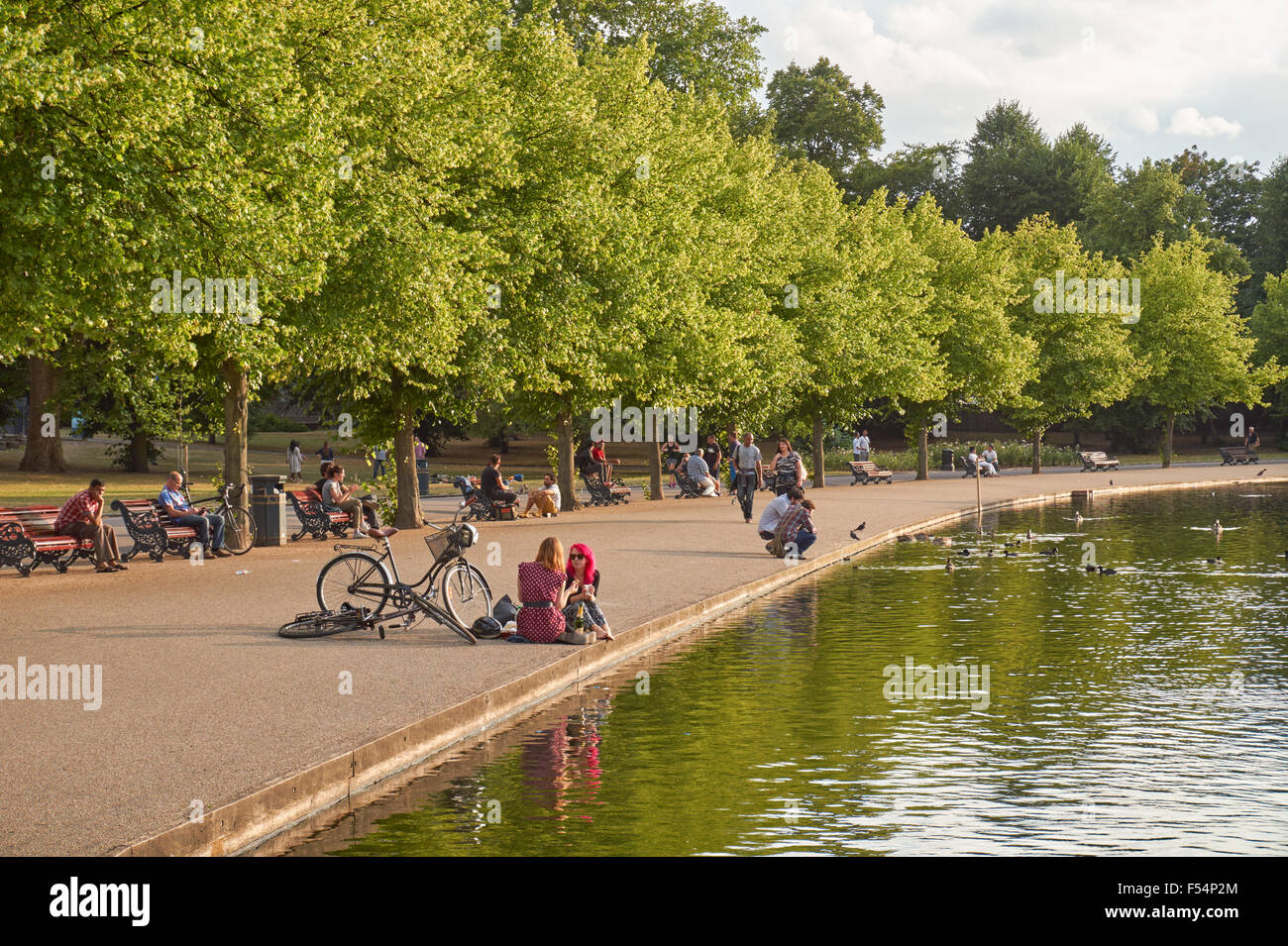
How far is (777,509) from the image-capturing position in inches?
988

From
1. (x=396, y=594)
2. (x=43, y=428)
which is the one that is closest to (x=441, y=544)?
(x=396, y=594)

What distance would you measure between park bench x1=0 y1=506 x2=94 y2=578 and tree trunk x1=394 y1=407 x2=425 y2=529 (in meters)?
9.09

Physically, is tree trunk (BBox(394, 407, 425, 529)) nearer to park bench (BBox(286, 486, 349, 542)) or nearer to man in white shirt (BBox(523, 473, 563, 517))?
park bench (BBox(286, 486, 349, 542))

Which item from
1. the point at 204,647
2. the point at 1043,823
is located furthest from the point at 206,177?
the point at 1043,823

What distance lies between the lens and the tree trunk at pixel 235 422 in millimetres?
26250

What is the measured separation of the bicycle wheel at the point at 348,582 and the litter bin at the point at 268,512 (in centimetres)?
1164

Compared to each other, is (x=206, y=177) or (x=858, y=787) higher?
(x=206, y=177)

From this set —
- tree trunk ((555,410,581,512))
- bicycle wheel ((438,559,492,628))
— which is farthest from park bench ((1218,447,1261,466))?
bicycle wheel ((438,559,492,628))

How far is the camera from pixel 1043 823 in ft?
28.0

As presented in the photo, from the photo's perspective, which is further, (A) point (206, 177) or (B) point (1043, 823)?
(A) point (206, 177)

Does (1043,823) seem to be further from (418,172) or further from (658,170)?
(658,170)

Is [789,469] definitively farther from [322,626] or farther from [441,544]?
[322,626]
